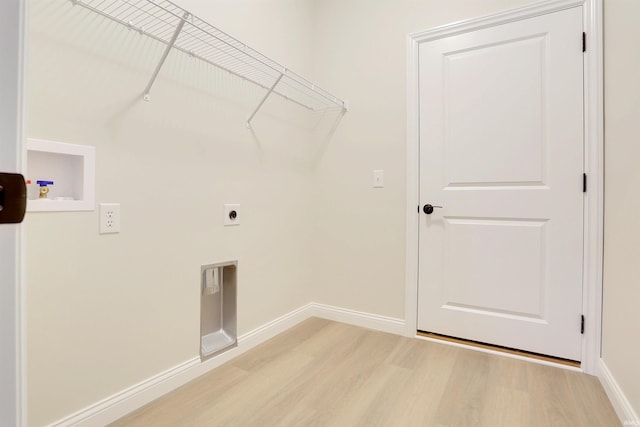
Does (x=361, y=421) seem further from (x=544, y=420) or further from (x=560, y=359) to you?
(x=560, y=359)

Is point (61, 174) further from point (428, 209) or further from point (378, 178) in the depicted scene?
point (428, 209)

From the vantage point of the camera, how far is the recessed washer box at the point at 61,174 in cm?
111

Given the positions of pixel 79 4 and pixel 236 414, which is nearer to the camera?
pixel 79 4

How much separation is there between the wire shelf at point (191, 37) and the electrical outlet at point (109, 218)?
20.0 inches

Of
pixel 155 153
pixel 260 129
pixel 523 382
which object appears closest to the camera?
pixel 155 153

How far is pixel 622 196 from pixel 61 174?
2.30 metres

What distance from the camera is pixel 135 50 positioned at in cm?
138

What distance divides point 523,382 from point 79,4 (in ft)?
8.36

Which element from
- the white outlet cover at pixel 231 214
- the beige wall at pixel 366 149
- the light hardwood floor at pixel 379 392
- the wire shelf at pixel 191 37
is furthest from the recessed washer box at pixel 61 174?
the beige wall at pixel 366 149

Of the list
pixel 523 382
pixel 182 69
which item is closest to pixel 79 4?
pixel 182 69

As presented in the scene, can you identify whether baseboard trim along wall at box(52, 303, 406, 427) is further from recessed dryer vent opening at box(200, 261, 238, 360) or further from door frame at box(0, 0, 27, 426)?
door frame at box(0, 0, 27, 426)

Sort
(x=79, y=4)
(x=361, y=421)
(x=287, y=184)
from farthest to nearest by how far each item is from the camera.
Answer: (x=287, y=184), (x=361, y=421), (x=79, y=4)

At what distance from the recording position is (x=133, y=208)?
4.57ft

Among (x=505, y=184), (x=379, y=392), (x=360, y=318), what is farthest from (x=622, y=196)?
(x=360, y=318)
